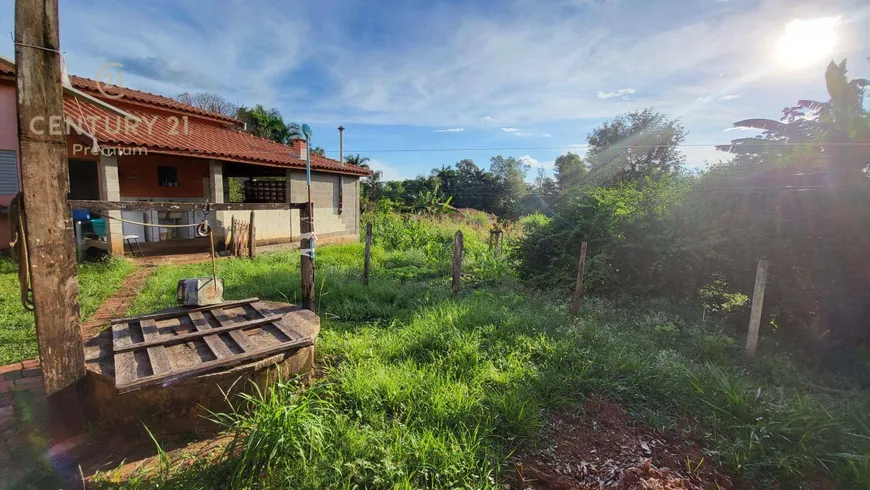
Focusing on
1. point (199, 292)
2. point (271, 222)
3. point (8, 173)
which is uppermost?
point (8, 173)

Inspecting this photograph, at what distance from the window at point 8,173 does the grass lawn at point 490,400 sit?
226 inches

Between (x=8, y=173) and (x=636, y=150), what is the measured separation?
26.9 metres

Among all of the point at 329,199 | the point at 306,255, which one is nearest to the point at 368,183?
the point at 329,199

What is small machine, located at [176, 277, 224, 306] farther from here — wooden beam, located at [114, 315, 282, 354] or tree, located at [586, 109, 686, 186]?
tree, located at [586, 109, 686, 186]

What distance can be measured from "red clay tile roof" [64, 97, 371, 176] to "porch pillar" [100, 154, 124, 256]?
46 centimetres

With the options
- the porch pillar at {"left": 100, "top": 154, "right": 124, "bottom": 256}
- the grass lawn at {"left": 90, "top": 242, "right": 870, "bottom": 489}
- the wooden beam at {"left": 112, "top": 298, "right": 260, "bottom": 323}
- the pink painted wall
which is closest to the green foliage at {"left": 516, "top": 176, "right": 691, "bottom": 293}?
the grass lawn at {"left": 90, "top": 242, "right": 870, "bottom": 489}

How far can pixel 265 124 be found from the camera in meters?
25.5

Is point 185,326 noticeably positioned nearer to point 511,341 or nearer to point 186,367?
point 186,367

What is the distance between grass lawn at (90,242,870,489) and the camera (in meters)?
2.28

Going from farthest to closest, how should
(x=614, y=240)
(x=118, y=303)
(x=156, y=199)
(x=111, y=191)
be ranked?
(x=156, y=199)
(x=111, y=191)
(x=614, y=240)
(x=118, y=303)

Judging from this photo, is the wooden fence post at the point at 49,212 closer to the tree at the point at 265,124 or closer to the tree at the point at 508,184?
the tree at the point at 265,124

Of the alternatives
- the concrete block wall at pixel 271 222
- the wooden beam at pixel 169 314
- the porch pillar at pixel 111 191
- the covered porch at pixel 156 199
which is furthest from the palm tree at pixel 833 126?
the porch pillar at pixel 111 191

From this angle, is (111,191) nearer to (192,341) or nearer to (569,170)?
(192,341)

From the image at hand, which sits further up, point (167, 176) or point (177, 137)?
point (177, 137)
